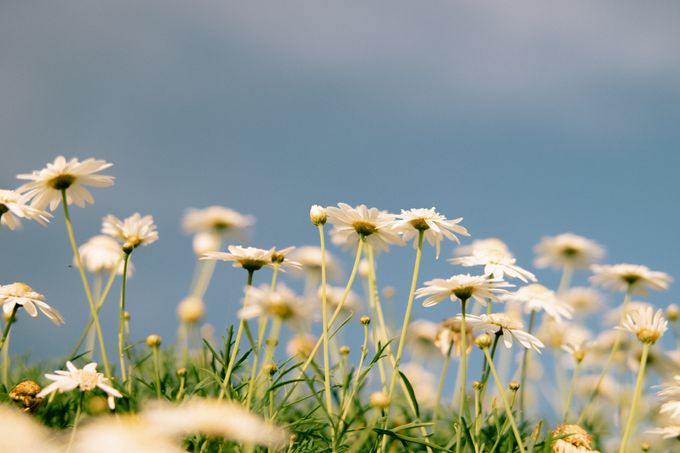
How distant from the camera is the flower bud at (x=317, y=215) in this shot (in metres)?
2.30

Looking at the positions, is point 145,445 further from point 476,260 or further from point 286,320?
point 476,260

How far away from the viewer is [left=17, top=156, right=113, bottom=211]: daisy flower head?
8.21 feet

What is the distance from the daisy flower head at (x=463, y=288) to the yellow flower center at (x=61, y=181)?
1.39 meters

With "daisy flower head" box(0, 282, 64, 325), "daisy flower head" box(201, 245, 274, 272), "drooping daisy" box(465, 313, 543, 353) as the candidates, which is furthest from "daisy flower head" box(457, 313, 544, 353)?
"daisy flower head" box(0, 282, 64, 325)

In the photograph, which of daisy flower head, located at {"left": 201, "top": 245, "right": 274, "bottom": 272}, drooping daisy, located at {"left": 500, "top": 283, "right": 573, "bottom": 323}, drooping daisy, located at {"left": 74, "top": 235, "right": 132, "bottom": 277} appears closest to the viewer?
daisy flower head, located at {"left": 201, "top": 245, "right": 274, "bottom": 272}

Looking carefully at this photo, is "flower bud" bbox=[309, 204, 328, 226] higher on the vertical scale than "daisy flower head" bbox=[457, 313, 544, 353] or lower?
higher

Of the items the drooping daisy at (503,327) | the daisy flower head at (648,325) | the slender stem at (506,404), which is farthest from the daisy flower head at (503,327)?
the daisy flower head at (648,325)

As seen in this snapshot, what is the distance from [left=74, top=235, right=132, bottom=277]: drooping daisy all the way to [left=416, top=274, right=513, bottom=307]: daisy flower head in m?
2.51

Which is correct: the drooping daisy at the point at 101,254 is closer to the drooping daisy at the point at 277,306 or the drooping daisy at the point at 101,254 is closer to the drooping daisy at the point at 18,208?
the drooping daisy at the point at 18,208

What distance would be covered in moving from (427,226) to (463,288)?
0.27 meters

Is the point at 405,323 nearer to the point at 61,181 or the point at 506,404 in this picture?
the point at 506,404

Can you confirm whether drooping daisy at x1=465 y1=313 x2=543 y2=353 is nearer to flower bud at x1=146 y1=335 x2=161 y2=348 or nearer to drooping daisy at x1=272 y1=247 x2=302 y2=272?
drooping daisy at x1=272 y1=247 x2=302 y2=272

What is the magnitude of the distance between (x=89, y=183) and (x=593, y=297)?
5.04 m

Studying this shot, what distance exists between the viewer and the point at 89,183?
8.67 feet
